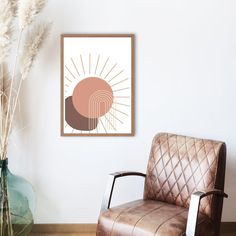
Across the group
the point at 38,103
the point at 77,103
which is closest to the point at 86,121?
the point at 77,103

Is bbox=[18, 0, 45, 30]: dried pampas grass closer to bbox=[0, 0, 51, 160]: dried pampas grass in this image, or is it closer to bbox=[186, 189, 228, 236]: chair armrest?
bbox=[0, 0, 51, 160]: dried pampas grass

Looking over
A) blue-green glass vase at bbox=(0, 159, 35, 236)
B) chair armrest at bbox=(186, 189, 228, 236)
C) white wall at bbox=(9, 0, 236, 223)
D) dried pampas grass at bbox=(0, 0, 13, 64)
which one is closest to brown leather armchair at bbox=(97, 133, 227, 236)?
chair armrest at bbox=(186, 189, 228, 236)

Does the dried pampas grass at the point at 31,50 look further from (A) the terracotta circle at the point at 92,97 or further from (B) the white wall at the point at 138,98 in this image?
(A) the terracotta circle at the point at 92,97

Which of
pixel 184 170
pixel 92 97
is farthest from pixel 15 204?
pixel 184 170

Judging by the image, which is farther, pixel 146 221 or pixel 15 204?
pixel 15 204

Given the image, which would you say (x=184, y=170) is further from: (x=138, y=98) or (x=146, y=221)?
(x=138, y=98)

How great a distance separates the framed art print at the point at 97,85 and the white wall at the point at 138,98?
0.18 ft

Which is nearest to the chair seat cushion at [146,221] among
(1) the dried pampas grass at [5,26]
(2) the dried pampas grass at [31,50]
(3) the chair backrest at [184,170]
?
(3) the chair backrest at [184,170]

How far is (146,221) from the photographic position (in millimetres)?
2285

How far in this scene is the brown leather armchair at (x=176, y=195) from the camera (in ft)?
7.36

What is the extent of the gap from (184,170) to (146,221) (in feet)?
1.65

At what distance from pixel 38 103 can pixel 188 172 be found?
123 centimetres

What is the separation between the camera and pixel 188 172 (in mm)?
2607

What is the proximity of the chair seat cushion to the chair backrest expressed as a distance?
121mm
